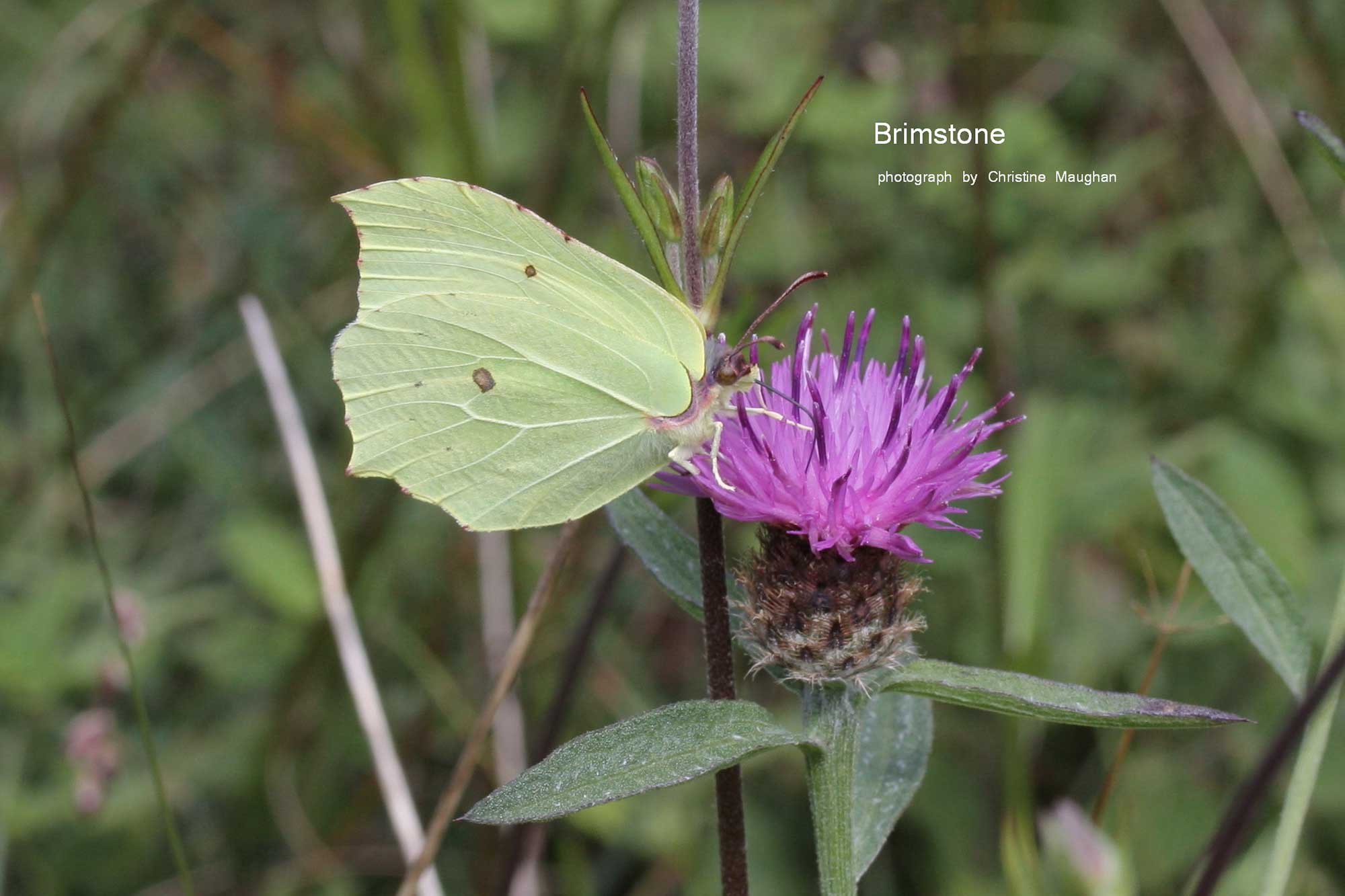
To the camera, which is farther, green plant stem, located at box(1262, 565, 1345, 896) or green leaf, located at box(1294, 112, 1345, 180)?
green plant stem, located at box(1262, 565, 1345, 896)

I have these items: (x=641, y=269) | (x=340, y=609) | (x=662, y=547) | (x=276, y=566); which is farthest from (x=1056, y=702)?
(x=276, y=566)

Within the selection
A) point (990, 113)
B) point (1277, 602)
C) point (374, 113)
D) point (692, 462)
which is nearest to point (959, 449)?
point (692, 462)

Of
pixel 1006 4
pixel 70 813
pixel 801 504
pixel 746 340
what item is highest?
pixel 1006 4

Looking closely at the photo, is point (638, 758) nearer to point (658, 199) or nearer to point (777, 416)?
point (777, 416)

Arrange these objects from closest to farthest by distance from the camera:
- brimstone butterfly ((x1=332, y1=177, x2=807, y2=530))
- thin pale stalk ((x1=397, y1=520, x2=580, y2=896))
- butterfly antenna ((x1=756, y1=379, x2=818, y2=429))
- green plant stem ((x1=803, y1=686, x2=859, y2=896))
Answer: green plant stem ((x1=803, y1=686, x2=859, y2=896)) → butterfly antenna ((x1=756, y1=379, x2=818, y2=429)) → brimstone butterfly ((x1=332, y1=177, x2=807, y2=530)) → thin pale stalk ((x1=397, y1=520, x2=580, y2=896))

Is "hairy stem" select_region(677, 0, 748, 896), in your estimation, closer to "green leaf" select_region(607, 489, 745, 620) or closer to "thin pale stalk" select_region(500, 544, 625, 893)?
"green leaf" select_region(607, 489, 745, 620)

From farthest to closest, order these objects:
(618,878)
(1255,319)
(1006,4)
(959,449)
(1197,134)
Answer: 1. (1197,134)
2. (1006,4)
3. (1255,319)
4. (618,878)
5. (959,449)

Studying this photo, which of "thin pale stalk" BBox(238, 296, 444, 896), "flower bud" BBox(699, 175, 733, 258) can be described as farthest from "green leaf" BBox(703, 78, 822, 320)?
"thin pale stalk" BBox(238, 296, 444, 896)

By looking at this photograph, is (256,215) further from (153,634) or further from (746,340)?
(746,340)
